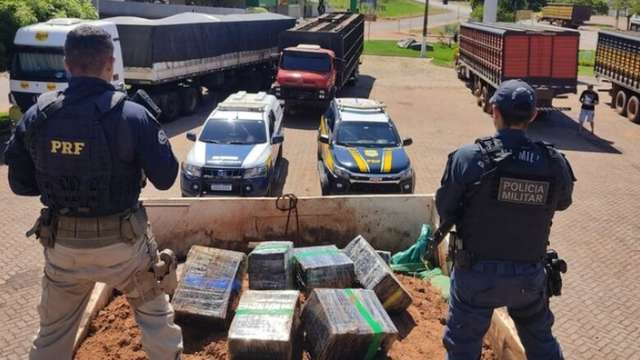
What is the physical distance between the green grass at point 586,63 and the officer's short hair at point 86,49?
32.0 m

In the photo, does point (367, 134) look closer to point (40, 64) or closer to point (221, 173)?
point (221, 173)

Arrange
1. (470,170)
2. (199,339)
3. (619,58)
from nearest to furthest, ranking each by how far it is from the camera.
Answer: (470,170)
(199,339)
(619,58)

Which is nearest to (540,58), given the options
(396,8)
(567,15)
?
(567,15)

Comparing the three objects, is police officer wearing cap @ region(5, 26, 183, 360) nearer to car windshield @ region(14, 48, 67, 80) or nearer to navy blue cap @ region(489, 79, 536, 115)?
navy blue cap @ region(489, 79, 536, 115)

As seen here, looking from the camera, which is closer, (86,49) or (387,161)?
(86,49)

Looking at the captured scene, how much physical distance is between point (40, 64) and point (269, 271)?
11.2 metres

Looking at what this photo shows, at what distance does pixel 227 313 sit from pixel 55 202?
2.28m

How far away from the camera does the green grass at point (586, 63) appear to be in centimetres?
3238

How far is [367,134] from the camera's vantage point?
443 inches

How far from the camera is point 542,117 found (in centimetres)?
2039

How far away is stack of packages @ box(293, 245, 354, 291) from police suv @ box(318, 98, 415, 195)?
3972 millimetres

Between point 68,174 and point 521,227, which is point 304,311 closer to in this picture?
point 521,227

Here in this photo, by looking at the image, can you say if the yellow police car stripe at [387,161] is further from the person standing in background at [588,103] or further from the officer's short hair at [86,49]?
the person standing in background at [588,103]

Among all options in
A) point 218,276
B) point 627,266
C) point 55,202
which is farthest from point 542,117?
point 55,202
